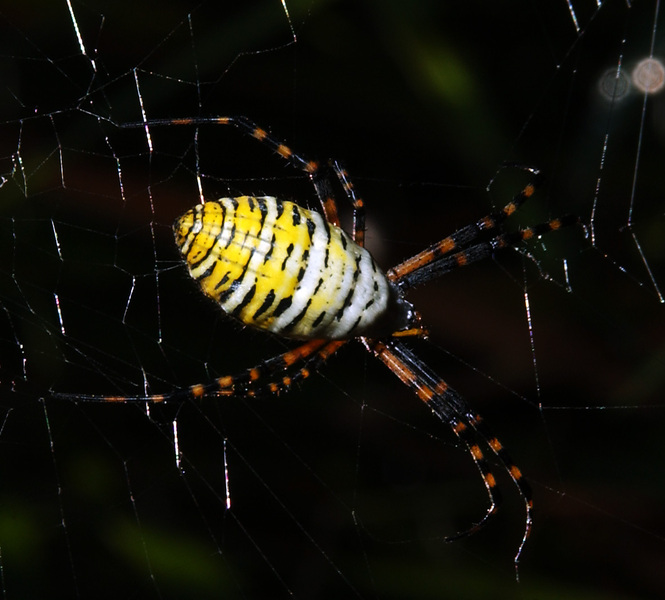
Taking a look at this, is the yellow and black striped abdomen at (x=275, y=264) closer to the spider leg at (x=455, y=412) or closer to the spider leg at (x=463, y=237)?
the spider leg at (x=463, y=237)

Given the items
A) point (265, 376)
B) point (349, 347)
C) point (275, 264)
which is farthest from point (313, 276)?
point (349, 347)

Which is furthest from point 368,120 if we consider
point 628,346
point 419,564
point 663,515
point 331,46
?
point 663,515

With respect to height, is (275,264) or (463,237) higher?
(275,264)

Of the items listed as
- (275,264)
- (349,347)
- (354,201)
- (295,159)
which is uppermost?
(295,159)

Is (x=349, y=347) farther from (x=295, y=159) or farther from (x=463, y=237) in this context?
(x=295, y=159)

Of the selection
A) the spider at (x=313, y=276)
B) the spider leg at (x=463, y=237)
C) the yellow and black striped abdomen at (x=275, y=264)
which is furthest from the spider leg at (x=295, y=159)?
the spider leg at (x=463, y=237)

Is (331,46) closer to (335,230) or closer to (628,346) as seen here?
(335,230)

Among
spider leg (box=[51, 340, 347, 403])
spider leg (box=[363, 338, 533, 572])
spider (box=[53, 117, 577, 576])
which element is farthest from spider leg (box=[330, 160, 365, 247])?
spider leg (box=[363, 338, 533, 572])
